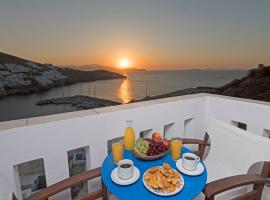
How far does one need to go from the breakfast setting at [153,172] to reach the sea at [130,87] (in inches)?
123

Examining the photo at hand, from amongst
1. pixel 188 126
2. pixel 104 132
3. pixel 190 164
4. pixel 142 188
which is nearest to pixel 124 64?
pixel 188 126

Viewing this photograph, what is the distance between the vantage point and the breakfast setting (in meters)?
0.74

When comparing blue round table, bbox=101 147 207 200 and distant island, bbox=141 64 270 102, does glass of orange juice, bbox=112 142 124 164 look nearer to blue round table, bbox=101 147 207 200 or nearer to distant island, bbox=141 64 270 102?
blue round table, bbox=101 147 207 200

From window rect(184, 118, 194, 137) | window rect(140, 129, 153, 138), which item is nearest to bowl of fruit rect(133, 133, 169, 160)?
window rect(140, 129, 153, 138)

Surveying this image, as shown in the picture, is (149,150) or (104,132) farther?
(104,132)

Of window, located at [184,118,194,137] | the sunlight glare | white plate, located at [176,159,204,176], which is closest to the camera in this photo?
white plate, located at [176,159,204,176]

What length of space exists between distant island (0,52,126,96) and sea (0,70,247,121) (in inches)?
10.2

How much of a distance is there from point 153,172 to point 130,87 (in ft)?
15.3

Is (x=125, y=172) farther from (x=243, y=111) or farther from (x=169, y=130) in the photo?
(x=243, y=111)

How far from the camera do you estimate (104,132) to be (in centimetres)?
121

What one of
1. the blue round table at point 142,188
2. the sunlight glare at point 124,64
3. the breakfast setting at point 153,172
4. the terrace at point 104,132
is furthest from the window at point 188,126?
the sunlight glare at point 124,64

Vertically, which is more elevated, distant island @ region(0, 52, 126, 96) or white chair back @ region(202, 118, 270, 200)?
distant island @ region(0, 52, 126, 96)

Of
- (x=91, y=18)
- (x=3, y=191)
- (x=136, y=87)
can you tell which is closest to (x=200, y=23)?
(x=136, y=87)

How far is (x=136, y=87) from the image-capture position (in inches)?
213
